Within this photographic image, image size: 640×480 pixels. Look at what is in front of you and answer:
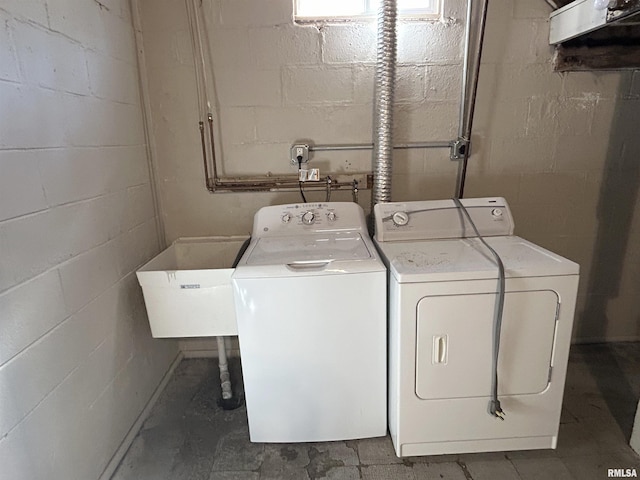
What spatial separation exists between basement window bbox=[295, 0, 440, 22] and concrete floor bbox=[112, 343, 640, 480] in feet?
6.56

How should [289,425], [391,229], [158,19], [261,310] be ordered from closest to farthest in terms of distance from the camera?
[261,310] → [289,425] → [391,229] → [158,19]

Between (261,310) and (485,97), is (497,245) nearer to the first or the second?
(485,97)

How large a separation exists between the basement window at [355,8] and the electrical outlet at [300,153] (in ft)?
2.04

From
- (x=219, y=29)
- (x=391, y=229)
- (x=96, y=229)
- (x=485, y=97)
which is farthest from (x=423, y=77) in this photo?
(x=96, y=229)

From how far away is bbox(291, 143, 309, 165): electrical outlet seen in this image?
216cm

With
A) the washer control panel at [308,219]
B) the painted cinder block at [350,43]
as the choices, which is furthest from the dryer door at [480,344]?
the painted cinder block at [350,43]

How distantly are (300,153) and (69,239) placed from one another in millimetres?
1150

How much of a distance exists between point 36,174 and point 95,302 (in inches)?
20.8

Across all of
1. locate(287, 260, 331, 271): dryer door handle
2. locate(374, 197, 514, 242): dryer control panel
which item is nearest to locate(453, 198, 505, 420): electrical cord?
locate(374, 197, 514, 242): dryer control panel

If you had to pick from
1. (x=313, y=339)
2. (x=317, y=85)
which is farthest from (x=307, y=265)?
(x=317, y=85)

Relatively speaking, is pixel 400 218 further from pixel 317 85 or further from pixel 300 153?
pixel 317 85

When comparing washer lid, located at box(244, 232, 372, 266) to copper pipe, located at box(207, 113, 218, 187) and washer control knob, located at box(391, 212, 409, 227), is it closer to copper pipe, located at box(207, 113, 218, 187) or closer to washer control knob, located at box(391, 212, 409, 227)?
washer control knob, located at box(391, 212, 409, 227)

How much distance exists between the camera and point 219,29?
80.7 inches

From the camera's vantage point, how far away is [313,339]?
1594mm
